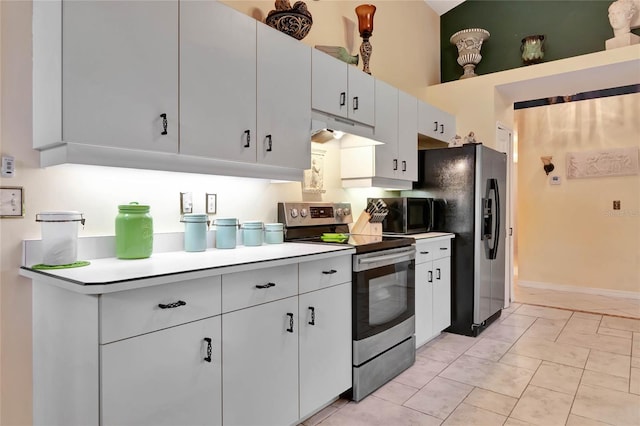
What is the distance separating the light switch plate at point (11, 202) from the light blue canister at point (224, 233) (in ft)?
3.03

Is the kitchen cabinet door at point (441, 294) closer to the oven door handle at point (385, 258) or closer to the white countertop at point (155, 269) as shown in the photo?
the oven door handle at point (385, 258)

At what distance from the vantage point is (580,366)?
2.96 m

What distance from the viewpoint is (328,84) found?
106 inches

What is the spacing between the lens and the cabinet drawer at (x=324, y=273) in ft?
6.82

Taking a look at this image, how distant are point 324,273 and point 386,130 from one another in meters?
1.62

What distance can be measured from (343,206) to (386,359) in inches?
48.7

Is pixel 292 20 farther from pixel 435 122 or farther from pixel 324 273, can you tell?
pixel 435 122

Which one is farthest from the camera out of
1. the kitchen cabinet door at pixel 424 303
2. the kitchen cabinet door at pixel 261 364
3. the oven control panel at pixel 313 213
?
the kitchen cabinet door at pixel 424 303

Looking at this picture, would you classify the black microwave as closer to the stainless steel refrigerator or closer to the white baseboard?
the stainless steel refrigerator

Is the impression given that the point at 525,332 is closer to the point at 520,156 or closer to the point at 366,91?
the point at 366,91

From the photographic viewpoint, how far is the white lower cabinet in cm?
320

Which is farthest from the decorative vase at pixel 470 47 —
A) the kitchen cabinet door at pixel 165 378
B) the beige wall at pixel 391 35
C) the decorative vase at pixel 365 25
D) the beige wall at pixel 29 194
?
the kitchen cabinet door at pixel 165 378

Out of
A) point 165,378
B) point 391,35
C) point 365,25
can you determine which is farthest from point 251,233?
point 391,35

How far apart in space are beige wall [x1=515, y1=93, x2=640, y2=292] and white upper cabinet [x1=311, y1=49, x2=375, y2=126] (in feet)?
12.4
